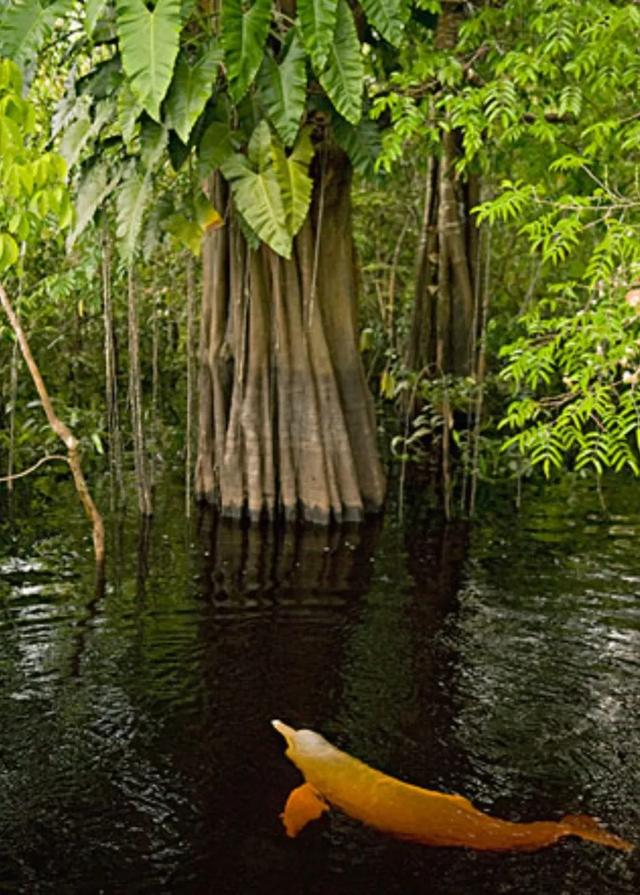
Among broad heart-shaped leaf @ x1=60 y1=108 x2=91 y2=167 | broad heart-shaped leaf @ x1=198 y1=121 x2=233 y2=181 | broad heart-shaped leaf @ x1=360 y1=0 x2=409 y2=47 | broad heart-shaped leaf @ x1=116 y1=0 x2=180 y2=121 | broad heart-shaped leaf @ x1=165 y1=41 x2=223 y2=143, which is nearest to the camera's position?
broad heart-shaped leaf @ x1=116 y1=0 x2=180 y2=121

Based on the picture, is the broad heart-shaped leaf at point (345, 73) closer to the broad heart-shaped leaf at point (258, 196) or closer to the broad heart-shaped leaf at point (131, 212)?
the broad heart-shaped leaf at point (258, 196)

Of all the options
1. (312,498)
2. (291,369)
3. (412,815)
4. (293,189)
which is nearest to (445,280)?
(291,369)

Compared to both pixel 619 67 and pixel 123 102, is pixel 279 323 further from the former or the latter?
pixel 619 67

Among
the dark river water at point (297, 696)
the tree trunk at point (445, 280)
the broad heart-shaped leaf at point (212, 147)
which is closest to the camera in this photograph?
the dark river water at point (297, 696)

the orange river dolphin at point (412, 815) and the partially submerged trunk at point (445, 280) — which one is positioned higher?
the partially submerged trunk at point (445, 280)

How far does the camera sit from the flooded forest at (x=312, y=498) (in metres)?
3.58

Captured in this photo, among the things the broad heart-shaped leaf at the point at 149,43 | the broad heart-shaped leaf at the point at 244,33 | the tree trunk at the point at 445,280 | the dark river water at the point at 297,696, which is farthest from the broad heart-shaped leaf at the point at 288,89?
the tree trunk at the point at 445,280

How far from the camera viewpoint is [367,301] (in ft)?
41.4

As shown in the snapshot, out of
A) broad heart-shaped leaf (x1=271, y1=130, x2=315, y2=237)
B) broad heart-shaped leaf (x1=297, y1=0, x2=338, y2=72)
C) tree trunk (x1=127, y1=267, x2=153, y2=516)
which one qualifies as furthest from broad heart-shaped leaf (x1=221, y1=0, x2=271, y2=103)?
tree trunk (x1=127, y1=267, x2=153, y2=516)

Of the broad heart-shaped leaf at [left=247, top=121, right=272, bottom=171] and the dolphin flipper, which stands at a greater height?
the broad heart-shaped leaf at [left=247, top=121, right=272, bottom=171]

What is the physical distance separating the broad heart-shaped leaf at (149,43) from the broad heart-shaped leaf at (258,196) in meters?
1.62

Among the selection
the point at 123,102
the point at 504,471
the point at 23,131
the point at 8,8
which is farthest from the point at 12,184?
the point at 504,471

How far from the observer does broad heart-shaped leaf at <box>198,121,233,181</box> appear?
6.14m

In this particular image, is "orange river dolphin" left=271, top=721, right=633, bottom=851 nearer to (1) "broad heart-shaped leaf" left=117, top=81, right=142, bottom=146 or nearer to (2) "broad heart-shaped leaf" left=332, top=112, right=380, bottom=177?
(1) "broad heart-shaped leaf" left=117, top=81, right=142, bottom=146
